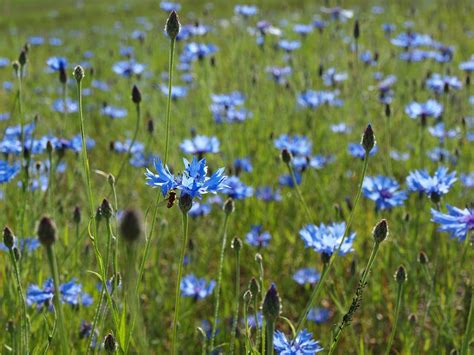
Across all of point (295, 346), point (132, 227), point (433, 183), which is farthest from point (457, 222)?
point (132, 227)

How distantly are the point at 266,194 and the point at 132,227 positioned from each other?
2095mm

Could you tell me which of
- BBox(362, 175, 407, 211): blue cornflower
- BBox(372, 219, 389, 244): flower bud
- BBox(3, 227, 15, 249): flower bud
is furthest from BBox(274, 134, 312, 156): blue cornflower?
BBox(3, 227, 15, 249): flower bud

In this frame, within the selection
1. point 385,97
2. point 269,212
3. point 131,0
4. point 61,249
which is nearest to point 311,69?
point 385,97

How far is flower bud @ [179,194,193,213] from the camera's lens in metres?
1.08

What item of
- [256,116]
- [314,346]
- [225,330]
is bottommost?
[314,346]

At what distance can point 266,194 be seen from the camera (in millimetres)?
2809

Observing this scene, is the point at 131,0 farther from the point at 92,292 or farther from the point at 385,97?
the point at 92,292

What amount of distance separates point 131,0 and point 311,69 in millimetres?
15237

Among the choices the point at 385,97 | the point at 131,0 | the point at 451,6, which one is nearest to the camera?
the point at 385,97

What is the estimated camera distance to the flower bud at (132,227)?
2.40 ft

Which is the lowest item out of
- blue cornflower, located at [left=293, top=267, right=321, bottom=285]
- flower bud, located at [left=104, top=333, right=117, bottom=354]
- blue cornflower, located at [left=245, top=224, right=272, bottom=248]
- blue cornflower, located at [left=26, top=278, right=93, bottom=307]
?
flower bud, located at [left=104, top=333, right=117, bottom=354]

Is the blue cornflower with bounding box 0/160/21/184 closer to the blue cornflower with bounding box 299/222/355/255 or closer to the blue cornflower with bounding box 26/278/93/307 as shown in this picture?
the blue cornflower with bounding box 26/278/93/307

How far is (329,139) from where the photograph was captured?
11.5 ft

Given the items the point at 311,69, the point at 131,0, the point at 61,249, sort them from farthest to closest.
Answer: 1. the point at 131,0
2. the point at 311,69
3. the point at 61,249
